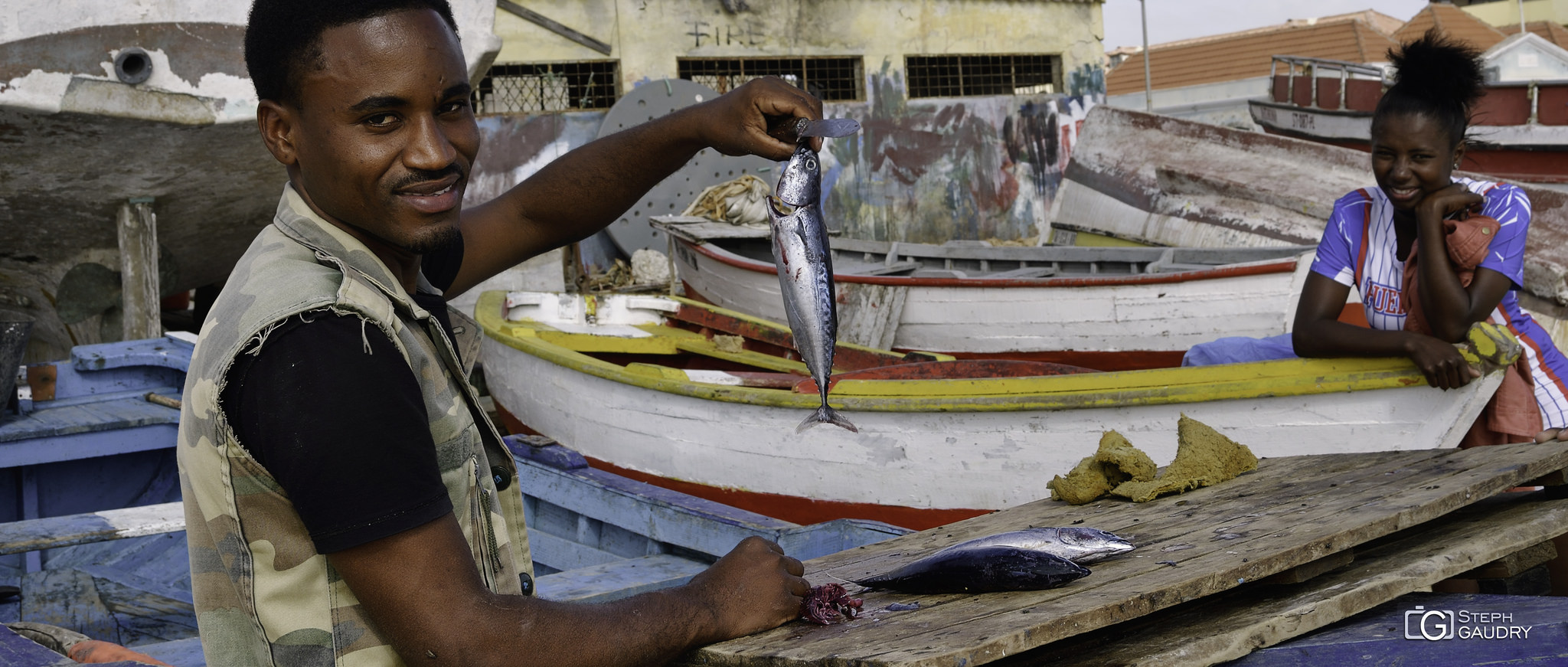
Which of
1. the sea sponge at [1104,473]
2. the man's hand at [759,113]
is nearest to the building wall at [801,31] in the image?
the man's hand at [759,113]

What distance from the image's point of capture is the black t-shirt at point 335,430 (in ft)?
4.25

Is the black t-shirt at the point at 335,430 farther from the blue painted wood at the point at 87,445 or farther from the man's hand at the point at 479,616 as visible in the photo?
the blue painted wood at the point at 87,445

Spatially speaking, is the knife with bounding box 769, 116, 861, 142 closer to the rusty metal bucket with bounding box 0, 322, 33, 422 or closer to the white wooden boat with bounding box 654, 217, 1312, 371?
the rusty metal bucket with bounding box 0, 322, 33, 422

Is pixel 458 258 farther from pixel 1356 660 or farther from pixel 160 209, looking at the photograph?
pixel 160 209

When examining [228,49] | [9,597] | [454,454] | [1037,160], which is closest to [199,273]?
[228,49]

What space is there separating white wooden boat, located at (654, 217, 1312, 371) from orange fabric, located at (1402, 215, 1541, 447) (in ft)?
11.6

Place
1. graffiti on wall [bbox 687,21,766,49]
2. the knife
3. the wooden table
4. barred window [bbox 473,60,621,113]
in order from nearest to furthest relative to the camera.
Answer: the wooden table → the knife → barred window [bbox 473,60,621,113] → graffiti on wall [bbox 687,21,766,49]

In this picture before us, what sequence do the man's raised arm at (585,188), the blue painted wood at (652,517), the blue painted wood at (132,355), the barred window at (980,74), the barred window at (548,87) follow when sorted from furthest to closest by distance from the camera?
the barred window at (980,74), the barred window at (548,87), the blue painted wood at (132,355), the blue painted wood at (652,517), the man's raised arm at (585,188)

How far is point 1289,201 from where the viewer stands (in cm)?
930

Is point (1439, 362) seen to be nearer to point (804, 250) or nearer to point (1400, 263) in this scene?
point (1400, 263)

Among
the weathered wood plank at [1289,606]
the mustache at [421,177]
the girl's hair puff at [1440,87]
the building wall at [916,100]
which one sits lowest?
the weathered wood plank at [1289,606]

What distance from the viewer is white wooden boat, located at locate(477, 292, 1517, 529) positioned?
4221mm

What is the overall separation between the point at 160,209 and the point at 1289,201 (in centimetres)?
881

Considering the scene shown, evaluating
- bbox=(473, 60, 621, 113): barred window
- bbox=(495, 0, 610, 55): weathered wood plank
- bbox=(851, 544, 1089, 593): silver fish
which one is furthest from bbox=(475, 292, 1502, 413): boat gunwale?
bbox=(473, 60, 621, 113): barred window
